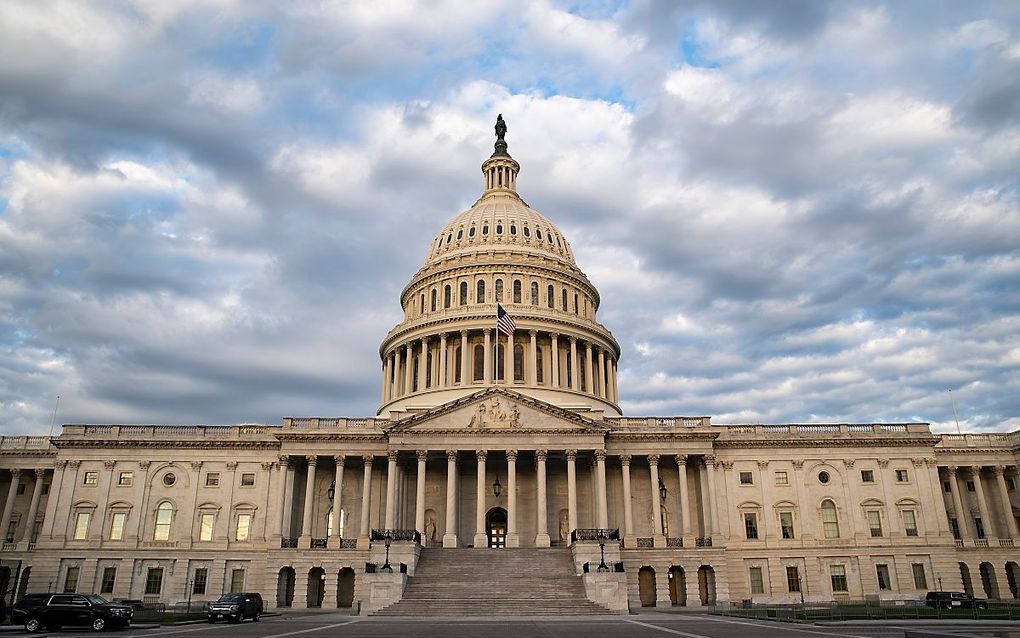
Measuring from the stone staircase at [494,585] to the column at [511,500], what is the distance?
369 centimetres

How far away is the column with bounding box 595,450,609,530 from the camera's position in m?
59.6

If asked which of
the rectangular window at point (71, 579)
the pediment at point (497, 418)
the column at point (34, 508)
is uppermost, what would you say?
the pediment at point (497, 418)

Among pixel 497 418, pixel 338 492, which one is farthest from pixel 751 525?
pixel 338 492

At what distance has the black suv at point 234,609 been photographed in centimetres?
3975

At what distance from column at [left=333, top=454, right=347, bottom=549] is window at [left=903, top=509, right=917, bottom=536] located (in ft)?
153

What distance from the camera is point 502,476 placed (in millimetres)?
65812

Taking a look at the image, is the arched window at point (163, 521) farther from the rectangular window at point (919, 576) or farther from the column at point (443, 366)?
the rectangular window at point (919, 576)

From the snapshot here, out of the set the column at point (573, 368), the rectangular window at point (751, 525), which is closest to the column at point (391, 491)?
the column at point (573, 368)

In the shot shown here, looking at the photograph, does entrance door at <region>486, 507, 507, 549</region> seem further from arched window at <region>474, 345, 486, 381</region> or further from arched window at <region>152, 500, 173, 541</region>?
arched window at <region>152, 500, 173, 541</region>

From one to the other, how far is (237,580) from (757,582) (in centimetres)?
4230

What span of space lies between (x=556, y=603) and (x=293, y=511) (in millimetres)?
29461

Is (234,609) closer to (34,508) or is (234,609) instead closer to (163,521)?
(163,521)

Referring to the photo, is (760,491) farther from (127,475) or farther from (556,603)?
(127,475)

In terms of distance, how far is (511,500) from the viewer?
2362 inches
